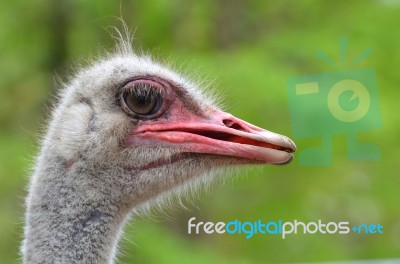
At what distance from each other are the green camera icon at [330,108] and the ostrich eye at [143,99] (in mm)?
3214

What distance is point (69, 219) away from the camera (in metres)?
3.20

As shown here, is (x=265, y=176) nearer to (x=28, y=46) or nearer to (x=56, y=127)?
(x=28, y=46)

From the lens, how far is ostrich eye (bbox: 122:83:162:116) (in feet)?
10.9

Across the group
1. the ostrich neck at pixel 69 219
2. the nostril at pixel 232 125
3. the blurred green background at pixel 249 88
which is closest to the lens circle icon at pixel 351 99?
the blurred green background at pixel 249 88

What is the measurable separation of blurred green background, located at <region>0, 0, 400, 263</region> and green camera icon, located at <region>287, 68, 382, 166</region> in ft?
0.30

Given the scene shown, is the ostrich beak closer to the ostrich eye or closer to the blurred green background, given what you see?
the ostrich eye

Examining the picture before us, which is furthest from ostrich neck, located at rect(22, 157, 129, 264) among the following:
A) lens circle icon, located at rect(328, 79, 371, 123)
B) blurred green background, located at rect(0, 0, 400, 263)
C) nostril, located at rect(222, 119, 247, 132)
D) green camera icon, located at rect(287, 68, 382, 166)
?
lens circle icon, located at rect(328, 79, 371, 123)

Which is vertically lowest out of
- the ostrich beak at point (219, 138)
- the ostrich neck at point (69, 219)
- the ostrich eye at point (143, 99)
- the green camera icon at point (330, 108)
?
the ostrich neck at point (69, 219)

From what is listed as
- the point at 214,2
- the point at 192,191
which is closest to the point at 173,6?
the point at 214,2

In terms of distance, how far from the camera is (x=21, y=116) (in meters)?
8.94

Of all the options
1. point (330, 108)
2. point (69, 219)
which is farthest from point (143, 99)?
Answer: point (330, 108)

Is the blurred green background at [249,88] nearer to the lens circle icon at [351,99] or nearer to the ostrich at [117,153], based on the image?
the lens circle icon at [351,99]

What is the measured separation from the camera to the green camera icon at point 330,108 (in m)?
6.62

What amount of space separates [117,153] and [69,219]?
0.93 ft
